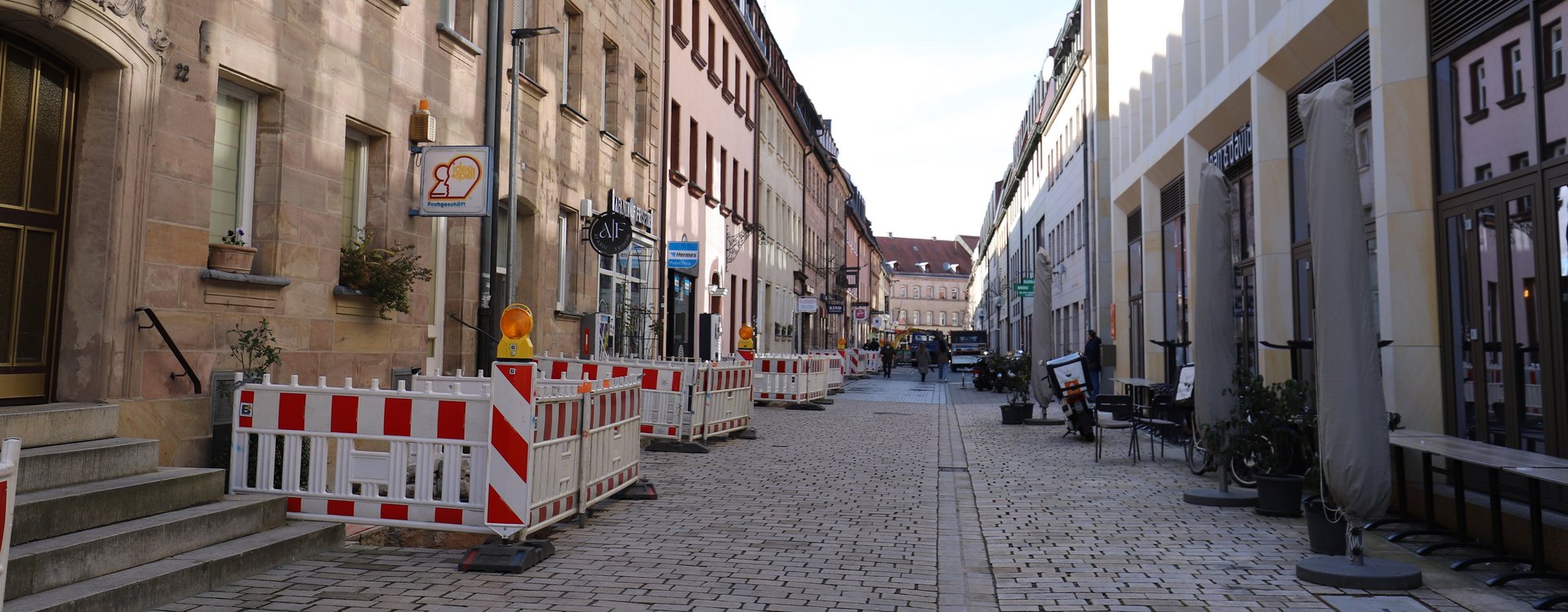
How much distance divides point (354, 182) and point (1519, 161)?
931 cm

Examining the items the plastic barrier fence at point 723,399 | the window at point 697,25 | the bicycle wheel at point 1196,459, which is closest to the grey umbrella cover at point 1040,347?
the plastic barrier fence at point 723,399

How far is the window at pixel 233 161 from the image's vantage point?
27.6ft

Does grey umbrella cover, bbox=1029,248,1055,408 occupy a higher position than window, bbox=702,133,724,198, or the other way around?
window, bbox=702,133,724,198

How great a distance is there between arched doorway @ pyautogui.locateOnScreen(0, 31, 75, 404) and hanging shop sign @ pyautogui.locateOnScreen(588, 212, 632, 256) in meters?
9.36

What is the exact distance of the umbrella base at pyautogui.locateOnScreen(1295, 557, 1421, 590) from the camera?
608cm

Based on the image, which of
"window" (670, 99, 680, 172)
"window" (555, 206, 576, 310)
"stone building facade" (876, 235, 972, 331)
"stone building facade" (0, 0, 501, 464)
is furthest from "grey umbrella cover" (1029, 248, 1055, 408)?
"stone building facade" (876, 235, 972, 331)

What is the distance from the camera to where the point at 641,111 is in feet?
69.4

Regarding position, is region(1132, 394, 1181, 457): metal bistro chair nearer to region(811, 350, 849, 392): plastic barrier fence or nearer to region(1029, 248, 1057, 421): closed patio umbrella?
region(1029, 248, 1057, 421): closed patio umbrella

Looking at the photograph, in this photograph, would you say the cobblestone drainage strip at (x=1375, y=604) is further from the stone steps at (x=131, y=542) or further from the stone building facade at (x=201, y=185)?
the stone building facade at (x=201, y=185)

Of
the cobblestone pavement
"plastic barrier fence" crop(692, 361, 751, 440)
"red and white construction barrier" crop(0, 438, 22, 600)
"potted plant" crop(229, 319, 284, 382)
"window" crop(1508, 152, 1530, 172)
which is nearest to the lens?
"red and white construction barrier" crop(0, 438, 22, 600)

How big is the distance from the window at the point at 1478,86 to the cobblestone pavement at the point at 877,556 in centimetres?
333

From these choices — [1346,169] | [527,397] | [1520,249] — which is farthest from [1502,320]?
[527,397]

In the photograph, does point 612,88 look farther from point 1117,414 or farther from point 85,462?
point 85,462

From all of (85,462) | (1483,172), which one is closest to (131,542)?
(85,462)
